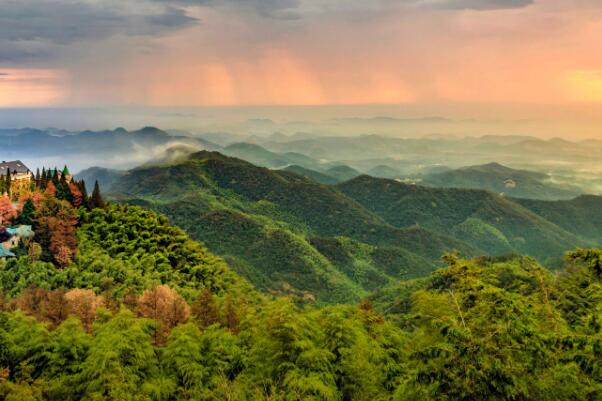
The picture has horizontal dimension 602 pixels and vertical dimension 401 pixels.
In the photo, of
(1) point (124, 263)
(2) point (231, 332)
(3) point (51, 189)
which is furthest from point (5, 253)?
(2) point (231, 332)

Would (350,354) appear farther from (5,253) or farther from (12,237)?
(12,237)

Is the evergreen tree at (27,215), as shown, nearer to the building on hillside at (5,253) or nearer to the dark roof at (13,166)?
the building on hillside at (5,253)

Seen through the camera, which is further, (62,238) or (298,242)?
(298,242)

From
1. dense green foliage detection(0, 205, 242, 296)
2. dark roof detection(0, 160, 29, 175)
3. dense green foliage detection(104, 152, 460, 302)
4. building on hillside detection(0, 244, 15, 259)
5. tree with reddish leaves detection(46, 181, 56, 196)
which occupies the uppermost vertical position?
dark roof detection(0, 160, 29, 175)

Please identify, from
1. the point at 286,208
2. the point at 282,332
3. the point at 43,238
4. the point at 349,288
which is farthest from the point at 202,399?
the point at 286,208

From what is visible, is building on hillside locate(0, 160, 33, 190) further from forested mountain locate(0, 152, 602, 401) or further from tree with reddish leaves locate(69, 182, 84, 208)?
forested mountain locate(0, 152, 602, 401)

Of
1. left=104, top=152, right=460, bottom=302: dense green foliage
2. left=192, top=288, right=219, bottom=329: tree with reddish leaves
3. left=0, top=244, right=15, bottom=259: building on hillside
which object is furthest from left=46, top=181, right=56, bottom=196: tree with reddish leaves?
left=104, top=152, right=460, bottom=302: dense green foliage

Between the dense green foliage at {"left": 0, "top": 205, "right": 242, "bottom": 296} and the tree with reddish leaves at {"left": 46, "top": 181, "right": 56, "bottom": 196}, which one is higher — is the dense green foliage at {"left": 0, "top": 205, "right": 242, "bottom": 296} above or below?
below

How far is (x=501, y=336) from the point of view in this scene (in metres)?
15.2

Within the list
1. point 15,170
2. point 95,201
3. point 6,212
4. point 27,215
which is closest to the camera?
point 27,215

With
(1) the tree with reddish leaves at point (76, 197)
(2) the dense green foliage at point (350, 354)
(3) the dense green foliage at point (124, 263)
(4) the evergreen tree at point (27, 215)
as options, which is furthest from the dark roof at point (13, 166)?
(2) the dense green foliage at point (350, 354)

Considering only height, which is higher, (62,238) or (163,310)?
(62,238)

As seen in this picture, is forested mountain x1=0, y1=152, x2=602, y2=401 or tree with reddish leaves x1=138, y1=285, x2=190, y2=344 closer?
forested mountain x1=0, y1=152, x2=602, y2=401

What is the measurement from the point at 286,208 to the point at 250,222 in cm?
5253
